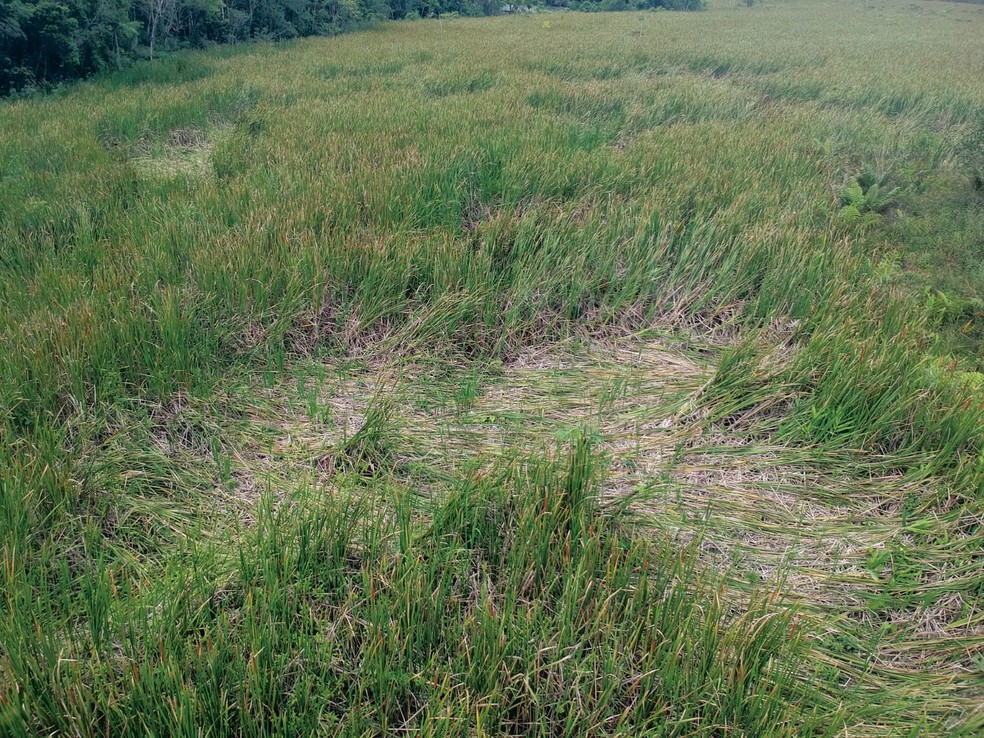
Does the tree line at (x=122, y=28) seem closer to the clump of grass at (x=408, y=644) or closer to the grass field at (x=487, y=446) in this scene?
the grass field at (x=487, y=446)

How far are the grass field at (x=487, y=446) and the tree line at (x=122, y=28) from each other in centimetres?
680

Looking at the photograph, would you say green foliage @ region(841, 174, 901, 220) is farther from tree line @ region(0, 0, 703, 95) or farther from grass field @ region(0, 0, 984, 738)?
tree line @ region(0, 0, 703, 95)

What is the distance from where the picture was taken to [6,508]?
6.09 ft

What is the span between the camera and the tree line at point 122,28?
1041cm

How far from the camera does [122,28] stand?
1195 cm

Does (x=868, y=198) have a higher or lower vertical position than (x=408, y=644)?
higher

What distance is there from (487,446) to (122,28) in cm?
1383

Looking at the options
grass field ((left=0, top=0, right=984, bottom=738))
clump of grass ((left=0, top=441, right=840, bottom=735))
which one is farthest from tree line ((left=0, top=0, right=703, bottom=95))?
clump of grass ((left=0, top=441, right=840, bottom=735))

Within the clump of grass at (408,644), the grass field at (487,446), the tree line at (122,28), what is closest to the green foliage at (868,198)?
Result: the grass field at (487,446)

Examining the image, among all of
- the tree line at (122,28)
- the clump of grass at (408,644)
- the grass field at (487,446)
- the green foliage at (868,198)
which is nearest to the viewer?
the clump of grass at (408,644)

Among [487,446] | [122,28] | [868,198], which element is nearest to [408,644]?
[487,446]

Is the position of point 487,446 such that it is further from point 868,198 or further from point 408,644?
point 868,198

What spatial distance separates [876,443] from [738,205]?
8.99 feet

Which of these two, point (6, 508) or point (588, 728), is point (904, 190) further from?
point (6, 508)
